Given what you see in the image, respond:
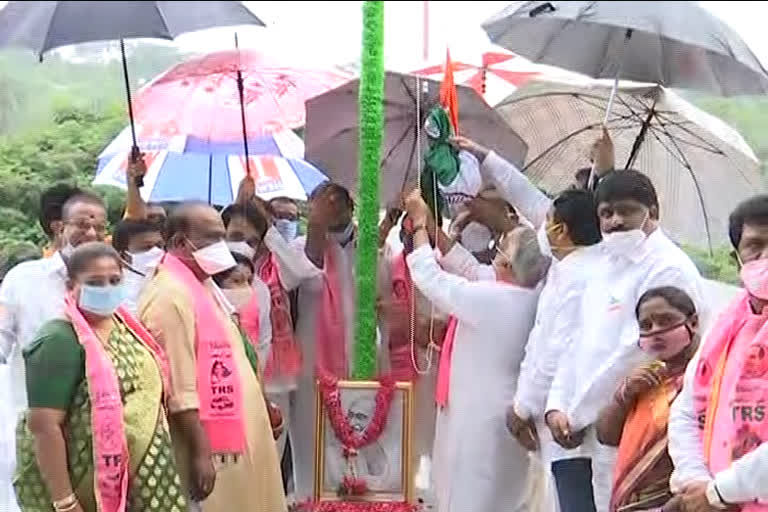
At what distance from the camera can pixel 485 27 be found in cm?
441

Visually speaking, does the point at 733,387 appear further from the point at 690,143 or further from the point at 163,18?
the point at 690,143

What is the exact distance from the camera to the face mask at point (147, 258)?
4.43 m

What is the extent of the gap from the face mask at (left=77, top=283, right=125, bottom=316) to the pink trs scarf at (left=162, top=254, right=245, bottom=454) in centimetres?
52

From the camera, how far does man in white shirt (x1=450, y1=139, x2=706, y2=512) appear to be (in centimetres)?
405

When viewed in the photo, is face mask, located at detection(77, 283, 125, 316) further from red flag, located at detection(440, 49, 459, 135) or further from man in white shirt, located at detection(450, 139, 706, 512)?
red flag, located at detection(440, 49, 459, 135)

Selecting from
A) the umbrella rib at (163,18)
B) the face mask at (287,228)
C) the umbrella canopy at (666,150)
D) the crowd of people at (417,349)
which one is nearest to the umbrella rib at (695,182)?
the umbrella canopy at (666,150)

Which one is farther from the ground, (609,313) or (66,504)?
(609,313)

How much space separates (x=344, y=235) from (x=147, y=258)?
1267mm

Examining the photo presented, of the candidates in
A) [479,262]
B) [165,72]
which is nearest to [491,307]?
[479,262]

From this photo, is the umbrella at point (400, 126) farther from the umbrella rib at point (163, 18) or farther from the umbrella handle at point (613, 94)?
the umbrella rib at point (163, 18)

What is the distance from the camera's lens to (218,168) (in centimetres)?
618

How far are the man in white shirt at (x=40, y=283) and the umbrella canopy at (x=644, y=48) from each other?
147cm

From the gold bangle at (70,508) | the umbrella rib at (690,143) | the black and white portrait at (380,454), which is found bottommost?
the black and white portrait at (380,454)

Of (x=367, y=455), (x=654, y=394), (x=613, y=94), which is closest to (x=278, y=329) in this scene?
(x=367, y=455)
